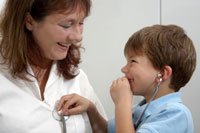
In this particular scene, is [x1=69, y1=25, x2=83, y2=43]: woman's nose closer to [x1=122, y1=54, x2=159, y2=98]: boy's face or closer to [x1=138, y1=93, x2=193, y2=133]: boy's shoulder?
[x1=122, y1=54, x2=159, y2=98]: boy's face

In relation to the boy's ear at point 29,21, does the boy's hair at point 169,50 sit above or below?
below

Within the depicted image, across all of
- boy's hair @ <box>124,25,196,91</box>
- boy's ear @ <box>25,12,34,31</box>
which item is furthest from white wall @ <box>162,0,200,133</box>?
boy's ear @ <box>25,12,34,31</box>

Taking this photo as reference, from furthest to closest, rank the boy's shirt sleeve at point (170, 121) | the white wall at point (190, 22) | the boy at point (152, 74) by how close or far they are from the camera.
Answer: the white wall at point (190, 22) < the boy at point (152, 74) < the boy's shirt sleeve at point (170, 121)

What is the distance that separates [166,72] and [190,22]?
3.78ft

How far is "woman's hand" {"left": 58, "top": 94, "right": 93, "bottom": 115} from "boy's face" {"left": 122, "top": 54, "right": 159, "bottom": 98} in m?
0.24

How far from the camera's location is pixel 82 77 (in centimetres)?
129

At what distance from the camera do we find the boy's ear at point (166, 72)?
3.48 feet

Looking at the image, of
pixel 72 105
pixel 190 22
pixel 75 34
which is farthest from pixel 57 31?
pixel 190 22

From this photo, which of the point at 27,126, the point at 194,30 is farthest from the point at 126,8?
the point at 27,126

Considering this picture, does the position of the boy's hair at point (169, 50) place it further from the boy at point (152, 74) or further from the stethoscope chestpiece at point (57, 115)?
the stethoscope chestpiece at point (57, 115)

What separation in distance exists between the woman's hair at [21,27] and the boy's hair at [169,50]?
0.28m

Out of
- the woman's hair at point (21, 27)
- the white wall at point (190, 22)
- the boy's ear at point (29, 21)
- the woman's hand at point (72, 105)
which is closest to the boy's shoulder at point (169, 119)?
the woman's hand at point (72, 105)

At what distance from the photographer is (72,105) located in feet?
3.71

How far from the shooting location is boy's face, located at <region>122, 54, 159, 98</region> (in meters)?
1.08
